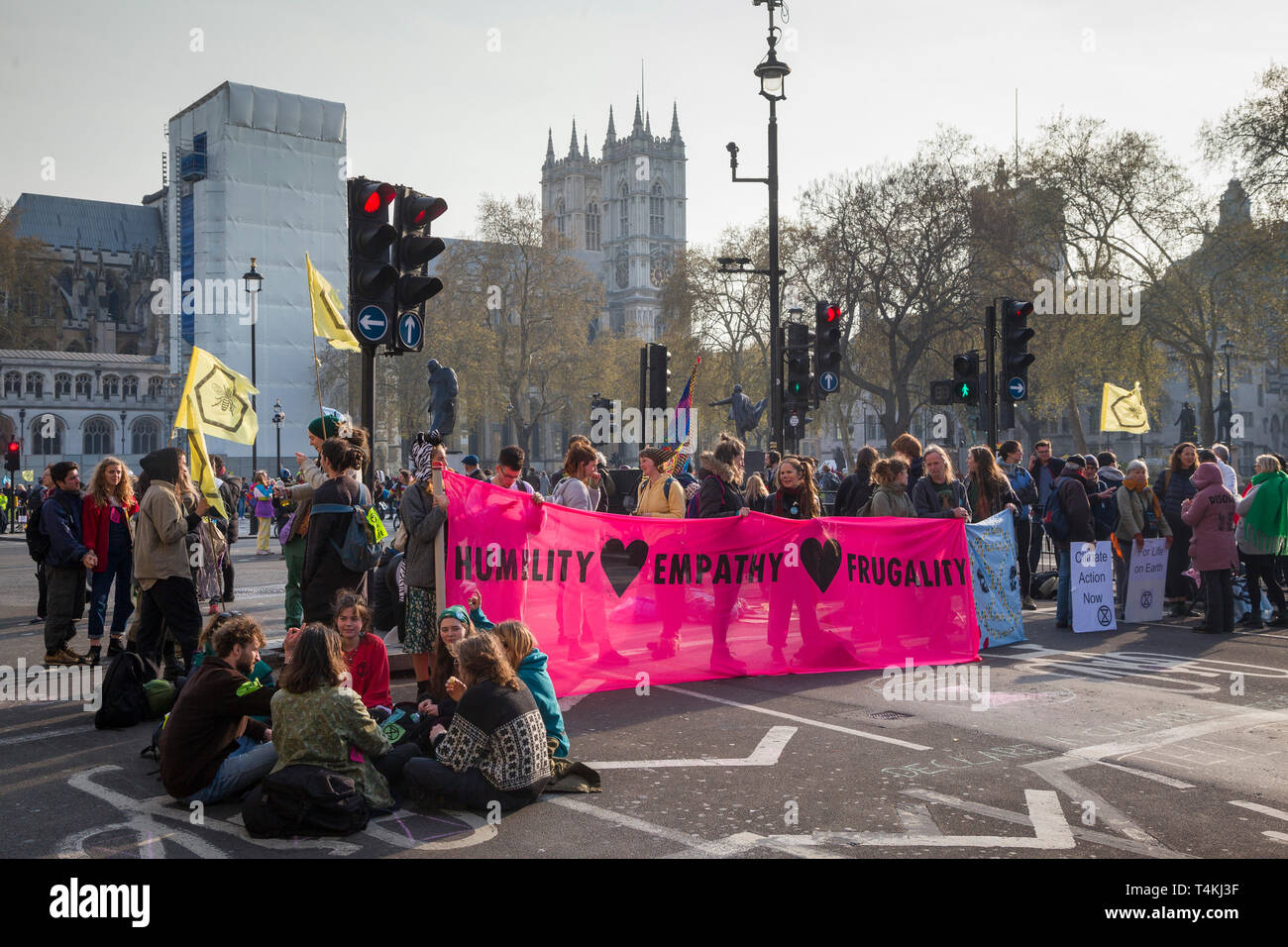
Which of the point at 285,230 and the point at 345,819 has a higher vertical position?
the point at 285,230

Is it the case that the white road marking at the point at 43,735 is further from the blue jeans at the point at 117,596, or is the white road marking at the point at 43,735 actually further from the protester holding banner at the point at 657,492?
the protester holding banner at the point at 657,492

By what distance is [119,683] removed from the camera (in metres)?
7.63

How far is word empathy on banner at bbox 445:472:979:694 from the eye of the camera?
821cm

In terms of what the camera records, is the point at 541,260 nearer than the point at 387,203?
No

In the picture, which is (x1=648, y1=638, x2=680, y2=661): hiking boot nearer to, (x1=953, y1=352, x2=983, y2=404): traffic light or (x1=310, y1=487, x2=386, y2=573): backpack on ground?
(x1=310, y1=487, x2=386, y2=573): backpack on ground

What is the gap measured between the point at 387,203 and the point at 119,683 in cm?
366

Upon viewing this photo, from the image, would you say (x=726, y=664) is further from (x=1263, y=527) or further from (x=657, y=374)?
(x=657, y=374)

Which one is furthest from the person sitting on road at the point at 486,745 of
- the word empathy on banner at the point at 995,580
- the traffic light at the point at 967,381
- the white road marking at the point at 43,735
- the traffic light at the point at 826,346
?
the traffic light at the point at 826,346

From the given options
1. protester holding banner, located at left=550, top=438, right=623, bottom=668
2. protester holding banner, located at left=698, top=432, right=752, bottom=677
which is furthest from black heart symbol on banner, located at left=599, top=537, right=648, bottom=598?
protester holding banner, located at left=698, top=432, right=752, bottom=677

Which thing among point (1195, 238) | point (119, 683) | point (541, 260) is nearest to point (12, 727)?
point (119, 683)

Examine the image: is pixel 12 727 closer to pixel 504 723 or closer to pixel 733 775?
pixel 504 723

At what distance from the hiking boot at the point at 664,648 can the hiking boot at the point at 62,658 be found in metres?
4.90

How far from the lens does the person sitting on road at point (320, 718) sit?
17.9 ft

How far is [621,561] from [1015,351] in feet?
29.0
